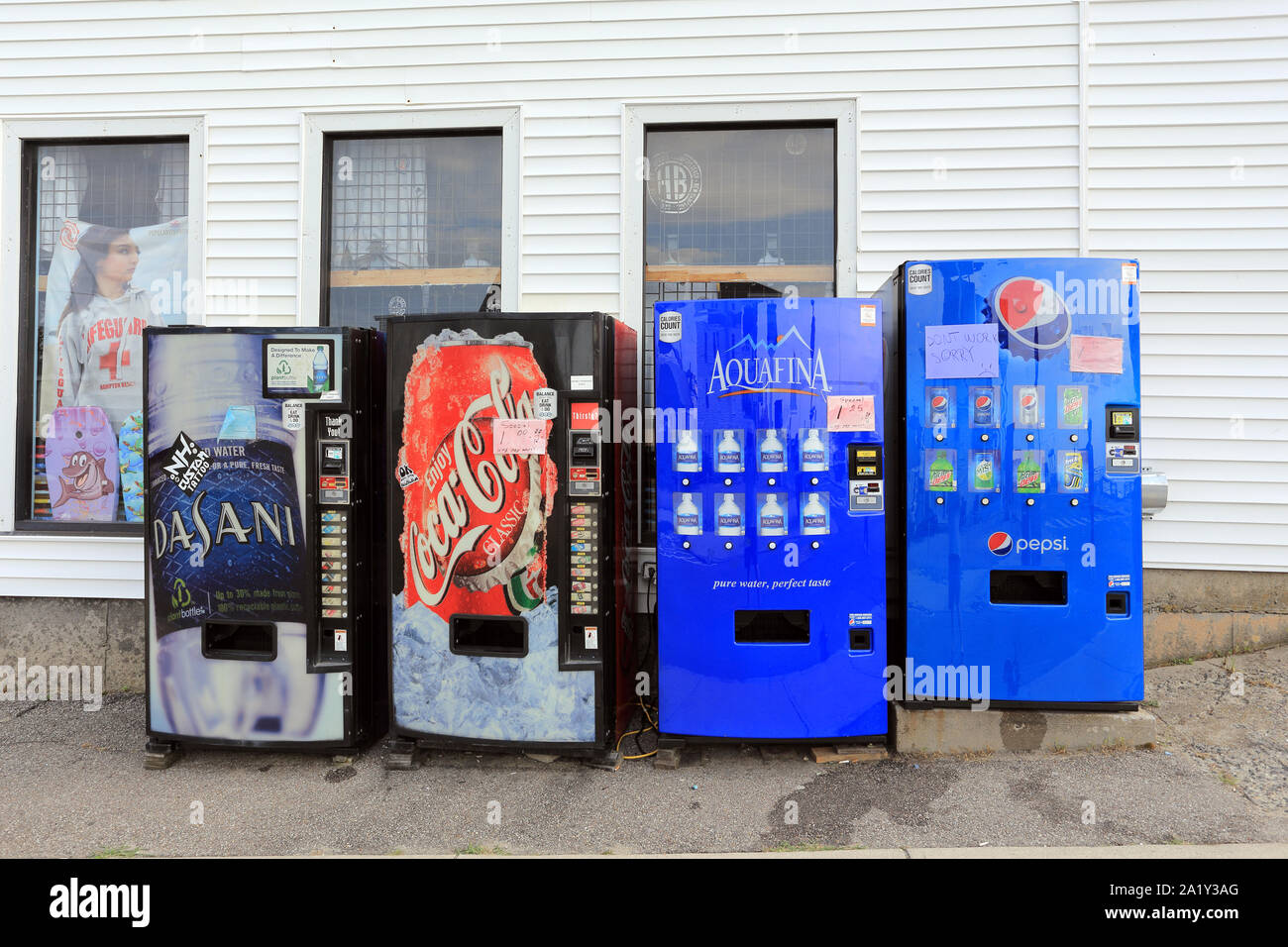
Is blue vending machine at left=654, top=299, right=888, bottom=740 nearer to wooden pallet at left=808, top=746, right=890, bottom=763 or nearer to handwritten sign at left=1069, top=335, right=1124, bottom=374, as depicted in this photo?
wooden pallet at left=808, top=746, right=890, bottom=763

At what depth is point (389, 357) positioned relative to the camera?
3979 mm

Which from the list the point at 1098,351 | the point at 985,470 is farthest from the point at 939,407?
the point at 1098,351

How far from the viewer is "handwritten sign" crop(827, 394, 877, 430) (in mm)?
3898

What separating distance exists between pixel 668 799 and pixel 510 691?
3.08 ft

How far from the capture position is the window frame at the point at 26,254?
18.0ft

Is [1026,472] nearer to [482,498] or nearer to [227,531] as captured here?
[482,498]

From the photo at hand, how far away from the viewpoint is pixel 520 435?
3.87m

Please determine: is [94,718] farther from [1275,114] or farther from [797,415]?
[1275,114]

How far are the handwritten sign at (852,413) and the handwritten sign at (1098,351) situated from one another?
1015 mm

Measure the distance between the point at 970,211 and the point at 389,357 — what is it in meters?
3.73

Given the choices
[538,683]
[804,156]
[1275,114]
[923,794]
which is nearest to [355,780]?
[538,683]

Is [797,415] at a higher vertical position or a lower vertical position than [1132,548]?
higher

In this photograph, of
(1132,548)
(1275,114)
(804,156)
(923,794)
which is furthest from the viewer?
(804,156)

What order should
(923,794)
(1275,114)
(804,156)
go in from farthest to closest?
1. (804,156)
2. (1275,114)
3. (923,794)
